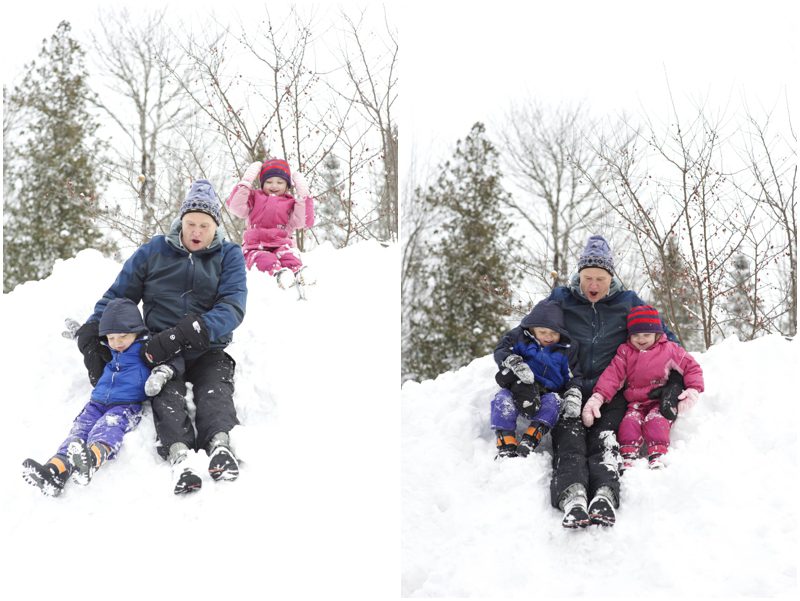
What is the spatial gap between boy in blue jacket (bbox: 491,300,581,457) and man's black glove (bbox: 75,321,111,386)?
2150mm

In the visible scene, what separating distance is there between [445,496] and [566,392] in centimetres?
89

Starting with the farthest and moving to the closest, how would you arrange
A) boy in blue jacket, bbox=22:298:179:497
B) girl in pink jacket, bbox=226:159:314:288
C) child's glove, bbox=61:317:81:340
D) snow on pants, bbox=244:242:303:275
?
Answer: girl in pink jacket, bbox=226:159:314:288 < snow on pants, bbox=244:242:303:275 < child's glove, bbox=61:317:81:340 < boy in blue jacket, bbox=22:298:179:497

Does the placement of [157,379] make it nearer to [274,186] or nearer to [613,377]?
[274,186]

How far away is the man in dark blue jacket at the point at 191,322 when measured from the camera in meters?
3.54

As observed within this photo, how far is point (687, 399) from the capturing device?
12.5ft

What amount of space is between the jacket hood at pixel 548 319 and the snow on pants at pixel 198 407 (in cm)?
170

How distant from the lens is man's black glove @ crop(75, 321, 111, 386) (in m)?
3.86

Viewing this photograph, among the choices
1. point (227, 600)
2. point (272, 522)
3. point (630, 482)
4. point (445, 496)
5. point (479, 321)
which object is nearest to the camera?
point (227, 600)

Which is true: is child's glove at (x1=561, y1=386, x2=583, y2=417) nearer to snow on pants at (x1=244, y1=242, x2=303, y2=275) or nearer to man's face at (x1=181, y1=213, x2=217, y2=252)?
snow on pants at (x1=244, y1=242, x2=303, y2=275)

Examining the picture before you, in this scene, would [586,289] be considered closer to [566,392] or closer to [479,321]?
[566,392]

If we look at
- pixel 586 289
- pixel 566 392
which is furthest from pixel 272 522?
pixel 586 289

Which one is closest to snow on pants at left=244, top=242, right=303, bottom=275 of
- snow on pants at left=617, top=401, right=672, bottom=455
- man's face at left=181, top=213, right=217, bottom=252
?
man's face at left=181, top=213, right=217, bottom=252

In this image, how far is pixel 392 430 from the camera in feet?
13.4

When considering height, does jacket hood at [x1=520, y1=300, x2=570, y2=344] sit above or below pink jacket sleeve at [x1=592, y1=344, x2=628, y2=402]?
above
